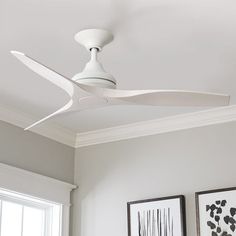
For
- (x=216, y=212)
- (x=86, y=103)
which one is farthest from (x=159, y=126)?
(x=86, y=103)

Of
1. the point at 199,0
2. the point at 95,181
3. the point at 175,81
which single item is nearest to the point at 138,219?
the point at 95,181

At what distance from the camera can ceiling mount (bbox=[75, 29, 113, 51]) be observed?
2.73 meters

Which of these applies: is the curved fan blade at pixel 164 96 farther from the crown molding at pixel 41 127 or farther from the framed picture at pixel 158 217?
the crown molding at pixel 41 127

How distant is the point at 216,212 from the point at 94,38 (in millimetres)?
1524

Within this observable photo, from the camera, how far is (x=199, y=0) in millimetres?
2465

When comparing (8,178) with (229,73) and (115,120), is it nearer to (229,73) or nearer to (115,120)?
(115,120)

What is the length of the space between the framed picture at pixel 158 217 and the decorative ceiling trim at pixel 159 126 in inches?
20.4

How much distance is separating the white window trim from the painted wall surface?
0.37 feet

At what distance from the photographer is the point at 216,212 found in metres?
3.65

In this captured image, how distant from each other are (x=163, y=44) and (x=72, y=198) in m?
1.82

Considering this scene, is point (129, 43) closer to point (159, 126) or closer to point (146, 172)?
point (159, 126)

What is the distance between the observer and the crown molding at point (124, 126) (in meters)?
3.85

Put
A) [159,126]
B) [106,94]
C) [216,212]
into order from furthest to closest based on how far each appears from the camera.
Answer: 1. [159,126]
2. [216,212]
3. [106,94]

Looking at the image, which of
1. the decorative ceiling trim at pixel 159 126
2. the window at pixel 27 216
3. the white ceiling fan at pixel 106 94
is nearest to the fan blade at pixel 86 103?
the white ceiling fan at pixel 106 94
